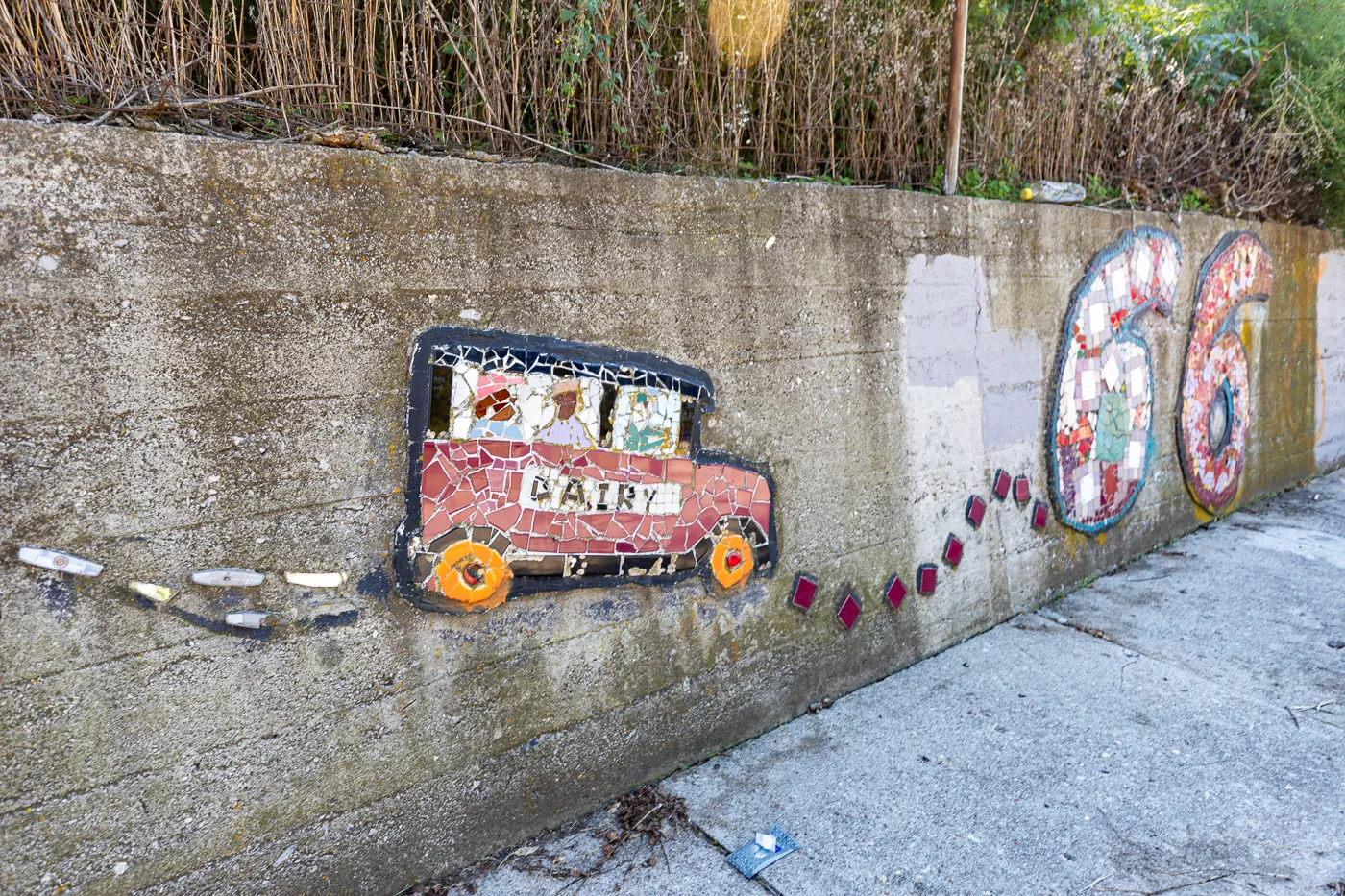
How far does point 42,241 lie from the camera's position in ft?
5.46

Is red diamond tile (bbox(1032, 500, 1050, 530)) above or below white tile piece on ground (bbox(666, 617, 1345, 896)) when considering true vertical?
above

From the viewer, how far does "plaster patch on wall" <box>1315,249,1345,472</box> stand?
627cm

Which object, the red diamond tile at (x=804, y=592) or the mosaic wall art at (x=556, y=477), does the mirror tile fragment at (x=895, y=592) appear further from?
the mosaic wall art at (x=556, y=477)

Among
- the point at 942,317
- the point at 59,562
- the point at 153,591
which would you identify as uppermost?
the point at 942,317

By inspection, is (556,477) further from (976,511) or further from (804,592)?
(976,511)

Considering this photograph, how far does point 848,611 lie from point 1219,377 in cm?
363

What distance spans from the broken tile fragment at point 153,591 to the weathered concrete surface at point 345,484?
2 cm

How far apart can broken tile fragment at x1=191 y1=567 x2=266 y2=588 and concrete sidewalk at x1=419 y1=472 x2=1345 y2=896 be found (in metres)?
1.04

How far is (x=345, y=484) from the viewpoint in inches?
82.0

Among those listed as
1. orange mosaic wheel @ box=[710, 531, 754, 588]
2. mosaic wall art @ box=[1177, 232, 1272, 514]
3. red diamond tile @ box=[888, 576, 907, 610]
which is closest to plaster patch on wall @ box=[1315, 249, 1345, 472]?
mosaic wall art @ box=[1177, 232, 1272, 514]

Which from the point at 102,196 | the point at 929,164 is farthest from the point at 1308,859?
the point at 102,196

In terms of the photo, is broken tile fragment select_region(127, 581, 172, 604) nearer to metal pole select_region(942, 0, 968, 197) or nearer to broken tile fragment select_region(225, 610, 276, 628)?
broken tile fragment select_region(225, 610, 276, 628)

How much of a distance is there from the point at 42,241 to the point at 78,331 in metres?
0.19

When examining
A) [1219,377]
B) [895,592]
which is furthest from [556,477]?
[1219,377]
